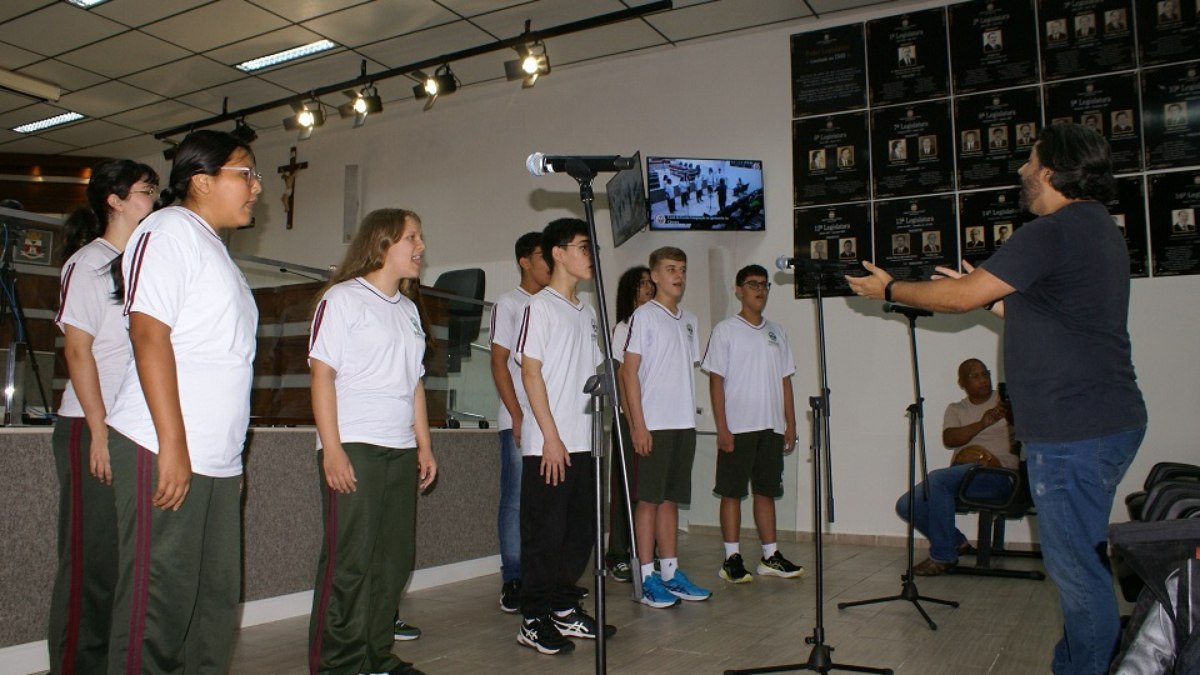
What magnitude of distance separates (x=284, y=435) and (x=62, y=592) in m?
1.33

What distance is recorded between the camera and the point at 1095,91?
502 centimetres

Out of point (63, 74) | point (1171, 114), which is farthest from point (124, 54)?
point (1171, 114)

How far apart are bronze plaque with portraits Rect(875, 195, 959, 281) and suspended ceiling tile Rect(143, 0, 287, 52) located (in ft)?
14.1

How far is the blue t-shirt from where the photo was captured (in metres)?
2.04

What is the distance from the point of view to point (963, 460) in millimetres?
4641

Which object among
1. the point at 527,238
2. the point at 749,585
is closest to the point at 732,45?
the point at 527,238

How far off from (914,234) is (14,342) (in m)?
4.77

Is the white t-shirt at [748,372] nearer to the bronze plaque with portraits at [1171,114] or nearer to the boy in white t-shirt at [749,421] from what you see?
the boy in white t-shirt at [749,421]

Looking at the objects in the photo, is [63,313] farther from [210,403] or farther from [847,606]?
[847,606]

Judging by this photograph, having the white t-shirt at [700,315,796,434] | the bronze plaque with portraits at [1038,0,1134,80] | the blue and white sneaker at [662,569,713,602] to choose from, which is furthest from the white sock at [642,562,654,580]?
the bronze plaque with portraits at [1038,0,1134,80]

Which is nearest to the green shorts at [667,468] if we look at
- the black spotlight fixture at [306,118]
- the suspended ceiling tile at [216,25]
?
the suspended ceiling tile at [216,25]

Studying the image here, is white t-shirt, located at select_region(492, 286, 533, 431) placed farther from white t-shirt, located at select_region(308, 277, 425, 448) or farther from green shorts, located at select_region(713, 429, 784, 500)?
white t-shirt, located at select_region(308, 277, 425, 448)

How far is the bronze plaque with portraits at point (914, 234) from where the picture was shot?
5.33 metres

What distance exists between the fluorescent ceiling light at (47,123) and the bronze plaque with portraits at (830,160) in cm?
634
